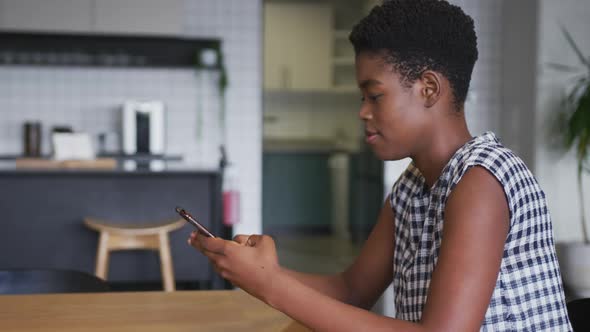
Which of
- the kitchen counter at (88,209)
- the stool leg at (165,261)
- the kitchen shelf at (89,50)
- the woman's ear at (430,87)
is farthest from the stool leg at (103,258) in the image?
the woman's ear at (430,87)

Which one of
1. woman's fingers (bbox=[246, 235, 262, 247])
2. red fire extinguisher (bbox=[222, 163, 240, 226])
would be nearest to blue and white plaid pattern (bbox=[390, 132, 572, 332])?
woman's fingers (bbox=[246, 235, 262, 247])

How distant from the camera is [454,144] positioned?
1.07 meters

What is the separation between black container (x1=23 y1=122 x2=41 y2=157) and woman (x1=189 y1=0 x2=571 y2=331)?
4.36 metres

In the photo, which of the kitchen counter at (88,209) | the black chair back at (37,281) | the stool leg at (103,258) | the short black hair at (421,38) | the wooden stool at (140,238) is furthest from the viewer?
the kitchen counter at (88,209)

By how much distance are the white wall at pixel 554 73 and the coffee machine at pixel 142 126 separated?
106 inches

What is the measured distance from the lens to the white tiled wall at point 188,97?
5117 mm

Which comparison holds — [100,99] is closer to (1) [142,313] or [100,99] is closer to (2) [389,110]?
(1) [142,313]

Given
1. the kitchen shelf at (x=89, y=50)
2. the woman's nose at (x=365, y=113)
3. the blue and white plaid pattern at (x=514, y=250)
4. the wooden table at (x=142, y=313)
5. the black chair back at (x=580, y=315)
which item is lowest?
the wooden table at (x=142, y=313)

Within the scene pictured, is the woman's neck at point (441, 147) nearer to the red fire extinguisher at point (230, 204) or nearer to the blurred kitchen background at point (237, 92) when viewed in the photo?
the blurred kitchen background at point (237, 92)

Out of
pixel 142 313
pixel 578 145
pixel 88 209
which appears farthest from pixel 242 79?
pixel 142 313

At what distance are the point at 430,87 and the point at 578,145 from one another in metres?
2.92

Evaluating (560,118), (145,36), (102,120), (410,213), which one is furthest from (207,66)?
(410,213)

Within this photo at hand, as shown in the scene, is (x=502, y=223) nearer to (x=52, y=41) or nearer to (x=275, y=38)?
(x=52, y=41)

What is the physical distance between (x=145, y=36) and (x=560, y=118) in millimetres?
2960
